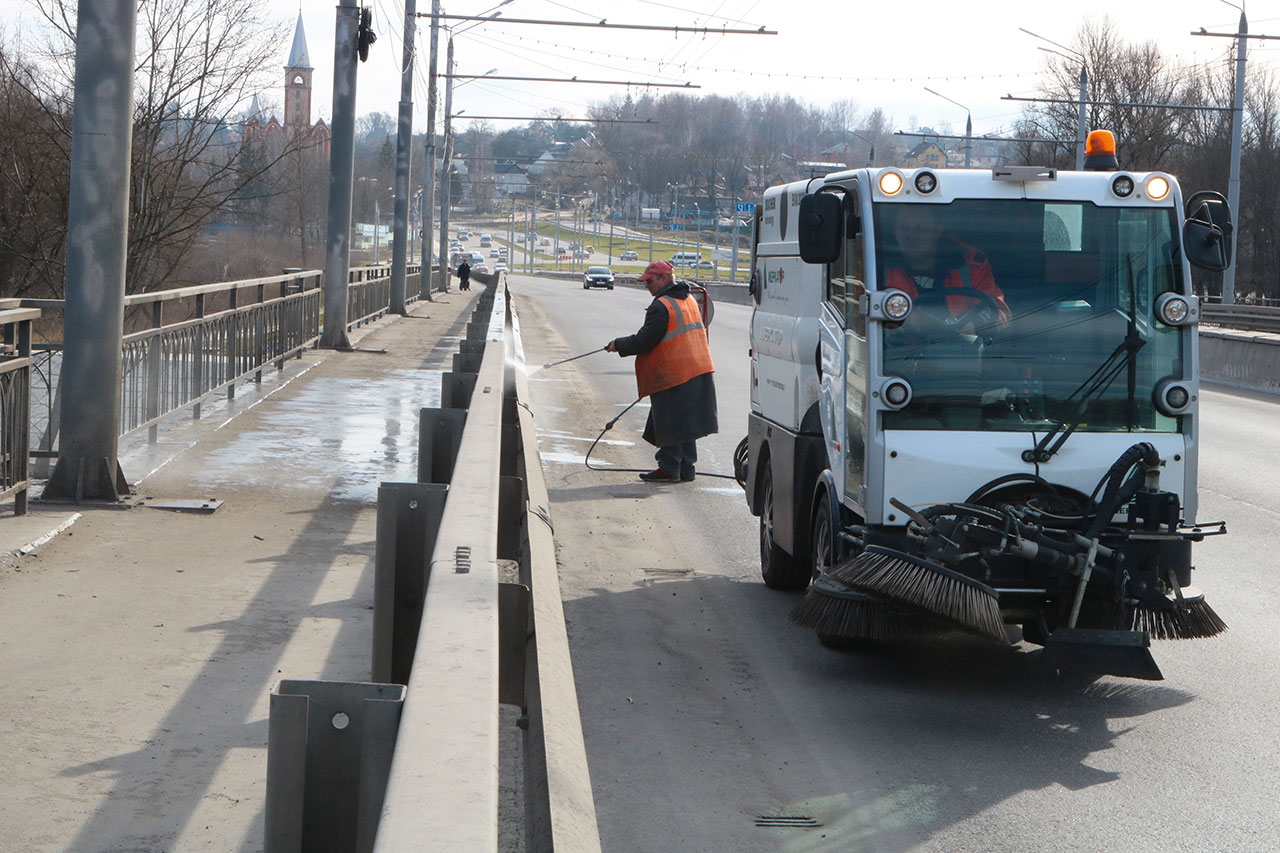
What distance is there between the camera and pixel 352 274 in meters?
30.3

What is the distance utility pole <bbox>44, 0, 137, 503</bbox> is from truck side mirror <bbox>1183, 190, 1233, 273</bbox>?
5.90 m

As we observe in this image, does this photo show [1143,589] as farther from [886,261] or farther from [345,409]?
[345,409]

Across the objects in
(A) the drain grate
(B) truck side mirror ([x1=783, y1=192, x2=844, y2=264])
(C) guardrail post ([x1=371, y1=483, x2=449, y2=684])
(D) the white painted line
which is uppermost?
(B) truck side mirror ([x1=783, y1=192, x2=844, y2=264])

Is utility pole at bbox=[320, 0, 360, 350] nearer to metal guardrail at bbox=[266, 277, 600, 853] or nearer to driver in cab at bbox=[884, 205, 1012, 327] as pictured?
driver in cab at bbox=[884, 205, 1012, 327]

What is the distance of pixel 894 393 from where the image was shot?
20.9 feet

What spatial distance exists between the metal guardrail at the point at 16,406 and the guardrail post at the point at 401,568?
408 cm

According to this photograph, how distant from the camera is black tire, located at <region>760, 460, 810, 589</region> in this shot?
7.98 metres

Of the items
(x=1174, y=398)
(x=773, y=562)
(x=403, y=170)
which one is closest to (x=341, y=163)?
(x=403, y=170)

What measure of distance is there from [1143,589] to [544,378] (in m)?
16.6

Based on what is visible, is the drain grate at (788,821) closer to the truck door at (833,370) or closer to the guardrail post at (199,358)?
the truck door at (833,370)

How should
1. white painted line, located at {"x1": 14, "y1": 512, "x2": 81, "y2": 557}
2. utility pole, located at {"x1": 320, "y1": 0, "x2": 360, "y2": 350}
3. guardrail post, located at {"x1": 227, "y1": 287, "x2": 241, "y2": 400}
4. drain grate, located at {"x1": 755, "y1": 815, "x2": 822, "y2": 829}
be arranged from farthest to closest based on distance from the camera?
utility pole, located at {"x1": 320, "y1": 0, "x2": 360, "y2": 350} → guardrail post, located at {"x1": 227, "y1": 287, "x2": 241, "y2": 400} → white painted line, located at {"x1": 14, "y1": 512, "x2": 81, "y2": 557} → drain grate, located at {"x1": 755, "y1": 815, "x2": 822, "y2": 829}

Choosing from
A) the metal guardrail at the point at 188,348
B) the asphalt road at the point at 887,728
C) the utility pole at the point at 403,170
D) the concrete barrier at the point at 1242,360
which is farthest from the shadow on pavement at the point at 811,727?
the utility pole at the point at 403,170

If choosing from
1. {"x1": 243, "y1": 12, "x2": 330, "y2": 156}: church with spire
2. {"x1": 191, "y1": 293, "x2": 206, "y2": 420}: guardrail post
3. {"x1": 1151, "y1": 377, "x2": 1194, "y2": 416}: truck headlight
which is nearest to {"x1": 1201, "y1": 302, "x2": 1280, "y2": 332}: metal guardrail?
{"x1": 243, "y1": 12, "x2": 330, "y2": 156}: church with spire

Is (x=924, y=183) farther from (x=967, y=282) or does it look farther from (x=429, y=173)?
(x=429, y=173)
